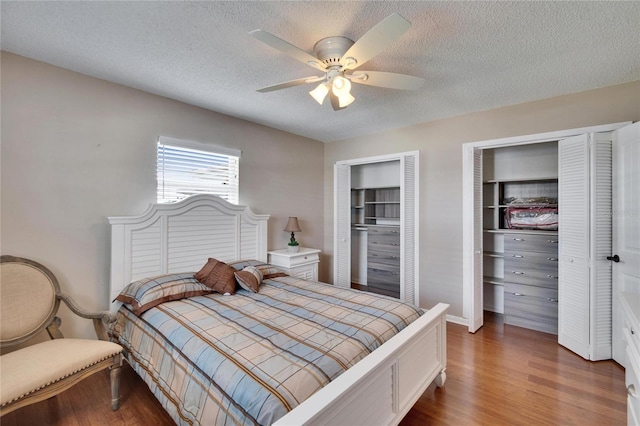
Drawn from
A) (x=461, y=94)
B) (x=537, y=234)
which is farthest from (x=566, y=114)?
(x=537, y=234)

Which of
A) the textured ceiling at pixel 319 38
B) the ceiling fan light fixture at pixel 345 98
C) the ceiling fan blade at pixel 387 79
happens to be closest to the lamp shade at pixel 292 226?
the textured ceiling at pixel 319 38

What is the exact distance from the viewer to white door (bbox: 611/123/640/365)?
90.9 inches

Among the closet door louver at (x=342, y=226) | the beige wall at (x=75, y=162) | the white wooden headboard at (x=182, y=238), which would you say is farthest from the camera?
the closet door louver at (x=342, y=226)

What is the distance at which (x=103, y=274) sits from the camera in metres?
2.55

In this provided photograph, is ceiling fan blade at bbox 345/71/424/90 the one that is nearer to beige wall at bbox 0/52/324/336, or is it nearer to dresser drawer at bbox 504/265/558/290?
beige wall at bbox 0/52/324/336

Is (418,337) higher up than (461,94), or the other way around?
(461,94)

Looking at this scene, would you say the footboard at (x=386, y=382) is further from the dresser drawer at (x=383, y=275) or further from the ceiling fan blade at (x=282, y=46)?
the dresser drawer at (x=383, y=275)

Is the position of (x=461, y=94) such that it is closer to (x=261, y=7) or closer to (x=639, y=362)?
(x=261, y=7)

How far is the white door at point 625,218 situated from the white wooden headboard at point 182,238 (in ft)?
11.7

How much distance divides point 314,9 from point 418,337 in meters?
2.15

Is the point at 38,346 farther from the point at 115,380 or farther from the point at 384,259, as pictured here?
the point at 384,259

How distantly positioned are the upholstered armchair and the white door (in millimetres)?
3951

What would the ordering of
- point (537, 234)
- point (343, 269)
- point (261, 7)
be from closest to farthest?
point (261, 7) → point (537, 234) → point (343, 269)

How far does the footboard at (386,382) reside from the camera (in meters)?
1.17
